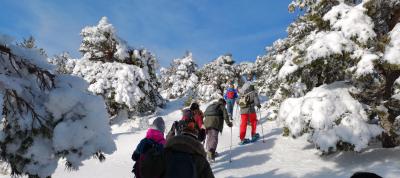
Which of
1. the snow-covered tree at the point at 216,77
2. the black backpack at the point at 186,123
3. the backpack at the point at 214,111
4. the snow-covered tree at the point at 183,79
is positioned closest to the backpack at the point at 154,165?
the black backpack at the point at 186,123

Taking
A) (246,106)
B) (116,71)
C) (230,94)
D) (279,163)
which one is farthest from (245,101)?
(116,71)

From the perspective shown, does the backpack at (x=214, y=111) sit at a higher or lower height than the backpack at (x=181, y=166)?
higher

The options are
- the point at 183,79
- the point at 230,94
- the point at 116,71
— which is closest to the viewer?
the point at 230,94

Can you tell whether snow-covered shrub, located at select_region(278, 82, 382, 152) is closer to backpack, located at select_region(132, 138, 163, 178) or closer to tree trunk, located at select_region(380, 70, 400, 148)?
tree trunk, located at select_region(380, 70, 400, 148)

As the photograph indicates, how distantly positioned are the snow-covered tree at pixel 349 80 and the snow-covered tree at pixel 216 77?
2595 centimetres

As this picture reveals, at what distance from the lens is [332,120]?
30.1 feet

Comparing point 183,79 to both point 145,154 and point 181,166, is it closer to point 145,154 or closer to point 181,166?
point 145,154

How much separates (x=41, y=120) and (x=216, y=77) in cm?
3512

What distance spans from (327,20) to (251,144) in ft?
16.8

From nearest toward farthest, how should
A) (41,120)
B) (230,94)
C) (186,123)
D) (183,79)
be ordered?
1. (41,120)
2. (186,123)
3. (230,94)
4. (183,79)

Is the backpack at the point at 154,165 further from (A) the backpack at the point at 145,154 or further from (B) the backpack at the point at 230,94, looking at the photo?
(B) the backpack at the point at 230,94

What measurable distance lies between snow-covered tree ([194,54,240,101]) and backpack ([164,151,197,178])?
3210cm

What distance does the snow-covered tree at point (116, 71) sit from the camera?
21.6 m

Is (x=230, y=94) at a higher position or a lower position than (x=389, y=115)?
higher
